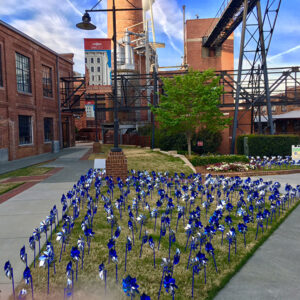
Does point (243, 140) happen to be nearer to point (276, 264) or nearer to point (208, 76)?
point (208, 76)

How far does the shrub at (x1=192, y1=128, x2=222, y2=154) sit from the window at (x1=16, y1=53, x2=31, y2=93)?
49.6 feet

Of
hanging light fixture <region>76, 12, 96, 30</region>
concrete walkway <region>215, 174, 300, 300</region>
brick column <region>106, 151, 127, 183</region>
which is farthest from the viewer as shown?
hanging light fixture <region>76, 12, 96, 30</region>

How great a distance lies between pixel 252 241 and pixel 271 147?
49.0ft

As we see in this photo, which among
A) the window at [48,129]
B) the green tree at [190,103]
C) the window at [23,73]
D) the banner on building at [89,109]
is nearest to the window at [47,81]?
the window at [48,129]

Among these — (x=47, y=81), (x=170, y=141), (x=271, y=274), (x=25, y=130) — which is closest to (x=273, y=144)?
(x=170, y=141)

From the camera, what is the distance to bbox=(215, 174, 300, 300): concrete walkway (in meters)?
3.81

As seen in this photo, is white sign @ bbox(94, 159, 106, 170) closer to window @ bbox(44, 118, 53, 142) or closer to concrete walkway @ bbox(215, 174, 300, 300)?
concrete walkway @ bbox(215, 174, 300, 300)

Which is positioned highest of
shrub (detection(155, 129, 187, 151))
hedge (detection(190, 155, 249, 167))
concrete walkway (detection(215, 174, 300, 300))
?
shrub (detection(155, 129, 187, 151))

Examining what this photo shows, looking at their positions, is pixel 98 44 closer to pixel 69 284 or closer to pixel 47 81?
pixel 47 81

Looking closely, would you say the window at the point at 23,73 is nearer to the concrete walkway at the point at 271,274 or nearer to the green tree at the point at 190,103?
the green tree at the point at 190,103

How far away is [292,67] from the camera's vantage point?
2680 centimetres

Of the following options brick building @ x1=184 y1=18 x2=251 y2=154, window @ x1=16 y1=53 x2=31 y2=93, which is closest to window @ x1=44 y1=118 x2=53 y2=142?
window @ x1=16 y1=53 x2=31 y2=93

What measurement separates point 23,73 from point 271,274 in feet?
78.7

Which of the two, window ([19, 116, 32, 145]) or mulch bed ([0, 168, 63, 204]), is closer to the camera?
mulch bed ([0, 168, 63, 204])
